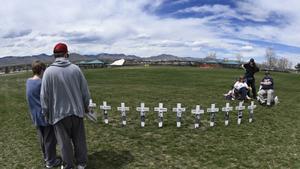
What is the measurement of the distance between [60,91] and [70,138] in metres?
1.02

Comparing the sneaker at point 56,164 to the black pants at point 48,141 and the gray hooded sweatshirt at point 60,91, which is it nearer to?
the black pants at point 48,141

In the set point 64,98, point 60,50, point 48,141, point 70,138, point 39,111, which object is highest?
point 60,50

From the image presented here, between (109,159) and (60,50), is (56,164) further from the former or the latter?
(60,50)

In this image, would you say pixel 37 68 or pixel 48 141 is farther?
pixel 48 141

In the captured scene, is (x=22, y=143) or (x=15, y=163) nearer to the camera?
(x=15, y=163)

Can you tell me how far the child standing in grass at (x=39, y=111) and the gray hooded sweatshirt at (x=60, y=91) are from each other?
60cm

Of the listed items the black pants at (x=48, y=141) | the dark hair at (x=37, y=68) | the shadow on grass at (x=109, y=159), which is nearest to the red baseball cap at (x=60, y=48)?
the dark hair at (x=37, y=68)

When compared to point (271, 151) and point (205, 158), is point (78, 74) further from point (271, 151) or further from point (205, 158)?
point (271, 151)

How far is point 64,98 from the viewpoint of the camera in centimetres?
665

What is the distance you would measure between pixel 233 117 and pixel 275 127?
175 cm

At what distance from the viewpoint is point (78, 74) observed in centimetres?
675

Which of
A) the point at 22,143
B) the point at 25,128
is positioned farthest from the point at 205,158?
the point at 25,128

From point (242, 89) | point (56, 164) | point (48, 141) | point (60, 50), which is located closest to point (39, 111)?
point (48, 141)

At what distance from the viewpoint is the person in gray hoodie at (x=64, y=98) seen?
6.58 m
